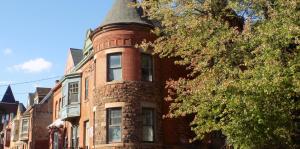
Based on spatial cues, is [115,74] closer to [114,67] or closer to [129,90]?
[114,67]

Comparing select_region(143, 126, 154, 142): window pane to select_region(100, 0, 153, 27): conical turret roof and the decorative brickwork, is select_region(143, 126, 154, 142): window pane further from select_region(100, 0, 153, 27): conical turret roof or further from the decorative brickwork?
select_region(100, 0, 153, 27): conical turret roof

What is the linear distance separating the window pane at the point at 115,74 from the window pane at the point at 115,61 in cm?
25

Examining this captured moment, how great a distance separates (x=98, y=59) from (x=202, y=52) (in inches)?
424

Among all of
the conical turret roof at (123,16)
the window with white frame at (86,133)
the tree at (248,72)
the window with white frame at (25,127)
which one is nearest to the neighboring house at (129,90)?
the conical turret roof at (123,16)

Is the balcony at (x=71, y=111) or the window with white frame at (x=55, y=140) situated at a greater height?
the balcony at (x=71, y=111)

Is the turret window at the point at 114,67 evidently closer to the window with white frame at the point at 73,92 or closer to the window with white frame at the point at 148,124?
the window with white frame at the point at 148,124

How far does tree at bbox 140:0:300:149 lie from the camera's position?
16.4 meters

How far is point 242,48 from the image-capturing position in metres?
18.3

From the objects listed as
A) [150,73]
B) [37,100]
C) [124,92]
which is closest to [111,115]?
[124,92]

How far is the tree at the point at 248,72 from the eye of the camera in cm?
1641

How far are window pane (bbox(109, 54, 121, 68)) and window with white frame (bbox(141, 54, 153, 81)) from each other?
1.50 m

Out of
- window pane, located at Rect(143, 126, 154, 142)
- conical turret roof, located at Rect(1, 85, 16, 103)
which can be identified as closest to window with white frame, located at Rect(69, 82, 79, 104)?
window pane, located at Rect(143, 126, 154, 142)

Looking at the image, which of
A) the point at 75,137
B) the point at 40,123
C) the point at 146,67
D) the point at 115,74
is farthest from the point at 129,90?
the point at 40,123

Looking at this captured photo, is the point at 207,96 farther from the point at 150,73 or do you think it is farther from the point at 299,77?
the point at 150,73
